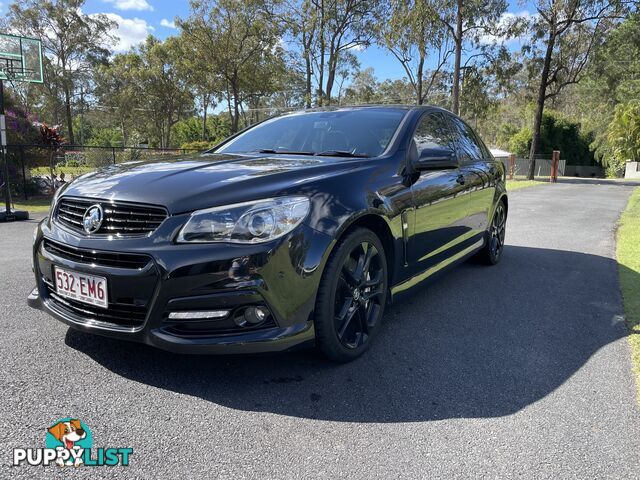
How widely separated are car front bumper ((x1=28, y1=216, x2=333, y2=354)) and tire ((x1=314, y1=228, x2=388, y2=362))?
156 millimetres

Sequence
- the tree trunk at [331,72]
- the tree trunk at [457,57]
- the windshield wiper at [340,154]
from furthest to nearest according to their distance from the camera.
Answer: the tree trunk at [331,72] < the tree trunk at [457,57] < the windshield wiper at [340,154]

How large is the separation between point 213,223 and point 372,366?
1.33 metres

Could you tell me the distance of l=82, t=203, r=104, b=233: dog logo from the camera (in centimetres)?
257

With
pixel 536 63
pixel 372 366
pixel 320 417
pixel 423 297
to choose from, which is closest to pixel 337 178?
pixel 372 366

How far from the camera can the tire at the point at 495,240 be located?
556 centimetres

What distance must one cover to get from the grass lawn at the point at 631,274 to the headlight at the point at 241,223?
7.49ft

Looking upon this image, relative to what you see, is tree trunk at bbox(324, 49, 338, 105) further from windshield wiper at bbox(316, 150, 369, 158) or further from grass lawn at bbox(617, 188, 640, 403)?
windshield wiper at bbox(316, 150, 369, 158)

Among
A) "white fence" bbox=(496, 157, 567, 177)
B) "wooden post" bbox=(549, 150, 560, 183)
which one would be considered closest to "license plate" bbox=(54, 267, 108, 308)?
"wooden post" bbox=(549, 150, 560, 183)

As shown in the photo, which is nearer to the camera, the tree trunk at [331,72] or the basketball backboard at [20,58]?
the basketball backboard at [20,58]

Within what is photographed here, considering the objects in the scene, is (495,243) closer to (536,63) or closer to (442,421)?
(442,421)

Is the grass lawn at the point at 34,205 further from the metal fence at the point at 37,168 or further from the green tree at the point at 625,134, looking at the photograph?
the green tree at the point at 625,134

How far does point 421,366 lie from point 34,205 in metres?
11.5

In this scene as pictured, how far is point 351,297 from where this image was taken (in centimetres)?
297

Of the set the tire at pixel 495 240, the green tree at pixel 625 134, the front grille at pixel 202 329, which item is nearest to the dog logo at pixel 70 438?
the front grille at pixel 202 329
